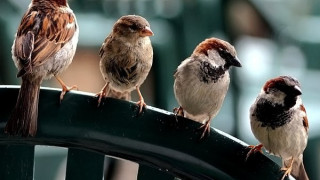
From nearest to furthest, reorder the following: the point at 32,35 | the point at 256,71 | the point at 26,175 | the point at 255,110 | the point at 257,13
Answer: the point at 26,175, the point at 32,35, the point at 255,110, the point at 256,71, the point at 257,13

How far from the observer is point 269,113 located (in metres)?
2.30

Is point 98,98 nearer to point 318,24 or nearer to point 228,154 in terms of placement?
point 228,154

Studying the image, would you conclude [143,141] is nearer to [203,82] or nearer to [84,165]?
[84,165]

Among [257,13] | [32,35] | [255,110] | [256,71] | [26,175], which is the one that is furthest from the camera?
[257,13]

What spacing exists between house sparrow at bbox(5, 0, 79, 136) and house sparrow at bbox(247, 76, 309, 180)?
516 mm

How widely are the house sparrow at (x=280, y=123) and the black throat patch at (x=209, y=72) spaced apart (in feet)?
0.39

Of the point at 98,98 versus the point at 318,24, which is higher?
the point at 318,24

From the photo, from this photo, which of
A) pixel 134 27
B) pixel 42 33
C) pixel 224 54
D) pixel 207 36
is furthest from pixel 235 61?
pixel 207 36

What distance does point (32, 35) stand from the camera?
215cm

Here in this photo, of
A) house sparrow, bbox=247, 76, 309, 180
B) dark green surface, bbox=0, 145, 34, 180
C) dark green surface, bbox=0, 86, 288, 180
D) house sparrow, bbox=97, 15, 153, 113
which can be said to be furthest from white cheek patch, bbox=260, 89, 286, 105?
dark green surface, bbox=0, 145, 34, 180

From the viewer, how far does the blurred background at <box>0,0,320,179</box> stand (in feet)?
15.1

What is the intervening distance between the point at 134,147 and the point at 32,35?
0.52m

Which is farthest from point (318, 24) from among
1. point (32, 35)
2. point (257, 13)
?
point (32, 35)

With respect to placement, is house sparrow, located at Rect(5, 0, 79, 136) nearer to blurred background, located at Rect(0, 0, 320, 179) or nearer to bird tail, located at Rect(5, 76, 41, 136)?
bird tail, located at Rect(5, 76, 41, 136)
